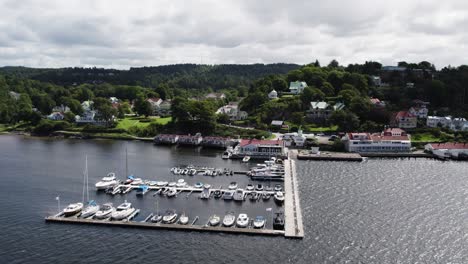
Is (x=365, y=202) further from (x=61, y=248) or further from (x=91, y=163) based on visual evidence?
(x=91, y=163)

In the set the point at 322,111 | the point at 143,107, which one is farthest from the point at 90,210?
the point at 143,107

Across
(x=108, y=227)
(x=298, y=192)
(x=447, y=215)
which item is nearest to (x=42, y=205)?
(x=108, y=227)

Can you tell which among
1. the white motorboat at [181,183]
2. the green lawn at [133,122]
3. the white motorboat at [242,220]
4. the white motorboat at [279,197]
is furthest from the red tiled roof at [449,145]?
the green lawn at [133,122]

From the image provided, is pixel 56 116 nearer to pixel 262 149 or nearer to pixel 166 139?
pixel 166 139

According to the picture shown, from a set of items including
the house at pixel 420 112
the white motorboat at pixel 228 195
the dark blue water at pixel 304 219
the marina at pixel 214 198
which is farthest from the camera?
the house at pixel 420 112

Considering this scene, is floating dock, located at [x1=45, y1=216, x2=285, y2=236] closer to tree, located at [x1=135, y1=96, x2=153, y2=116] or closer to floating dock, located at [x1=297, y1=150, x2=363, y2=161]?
floating dock, located at [x1=297, y1=150, x2=363, y2=161]

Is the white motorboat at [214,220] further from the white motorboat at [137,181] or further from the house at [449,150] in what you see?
the house at [449,150]

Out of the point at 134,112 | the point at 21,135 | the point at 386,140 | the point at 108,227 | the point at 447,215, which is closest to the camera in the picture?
the point at 108,227
